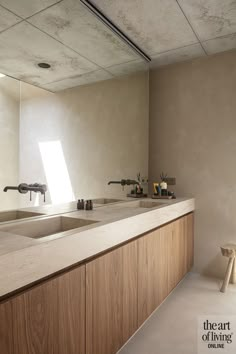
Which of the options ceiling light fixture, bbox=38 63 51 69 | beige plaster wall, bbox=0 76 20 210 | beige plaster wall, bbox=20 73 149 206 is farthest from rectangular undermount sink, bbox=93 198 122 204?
ceiling light fixture, bbox=38 63 51 69

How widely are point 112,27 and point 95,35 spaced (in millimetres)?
180

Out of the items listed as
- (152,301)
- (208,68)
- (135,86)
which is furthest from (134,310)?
(208,68)

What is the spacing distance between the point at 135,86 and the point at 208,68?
852 mm

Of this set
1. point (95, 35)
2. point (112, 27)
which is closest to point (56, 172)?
point (95, 35)

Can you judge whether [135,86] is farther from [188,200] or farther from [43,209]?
[43,209]

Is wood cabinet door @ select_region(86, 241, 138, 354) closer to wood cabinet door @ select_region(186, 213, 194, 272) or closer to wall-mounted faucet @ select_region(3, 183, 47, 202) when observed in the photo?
wall-mounted faucet @ select_region(3, 183, 47, 202)

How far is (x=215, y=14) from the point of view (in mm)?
2027

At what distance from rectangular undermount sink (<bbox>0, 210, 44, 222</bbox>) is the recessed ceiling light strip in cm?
162

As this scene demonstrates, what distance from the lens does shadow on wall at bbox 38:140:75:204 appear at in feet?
5.72

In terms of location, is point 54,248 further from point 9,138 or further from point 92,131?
point 92,131

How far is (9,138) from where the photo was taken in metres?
1.50

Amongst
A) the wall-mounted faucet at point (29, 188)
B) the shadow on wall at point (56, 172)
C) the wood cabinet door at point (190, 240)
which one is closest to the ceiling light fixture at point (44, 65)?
the shadow on wall at point (56, 172)

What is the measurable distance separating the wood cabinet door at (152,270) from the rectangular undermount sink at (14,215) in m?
0.76

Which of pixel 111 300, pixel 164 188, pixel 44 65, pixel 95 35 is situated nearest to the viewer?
pixel 111 300
